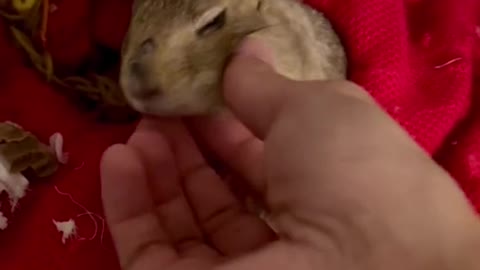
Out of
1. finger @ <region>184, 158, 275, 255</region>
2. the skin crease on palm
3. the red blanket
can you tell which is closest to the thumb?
the skin crease on palm

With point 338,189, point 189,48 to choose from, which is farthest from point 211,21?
point 338,189

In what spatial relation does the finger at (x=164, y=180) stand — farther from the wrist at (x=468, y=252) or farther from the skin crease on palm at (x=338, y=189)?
the wrist at (x=468, y=252)

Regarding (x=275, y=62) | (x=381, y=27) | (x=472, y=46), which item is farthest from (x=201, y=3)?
(x=472, y=46)

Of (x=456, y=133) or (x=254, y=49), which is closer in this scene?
(x=254, y=49)

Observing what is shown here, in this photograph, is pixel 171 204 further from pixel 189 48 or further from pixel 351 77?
pixel 351 77

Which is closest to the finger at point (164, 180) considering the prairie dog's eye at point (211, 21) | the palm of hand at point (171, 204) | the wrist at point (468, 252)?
the palm of hand at point (171, 204)

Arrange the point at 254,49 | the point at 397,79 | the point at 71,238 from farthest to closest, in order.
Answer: the point at 397,79, the point at 71,238, the point at 254,49

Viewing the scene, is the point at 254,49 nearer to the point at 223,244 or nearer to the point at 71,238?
the point at 223,244
